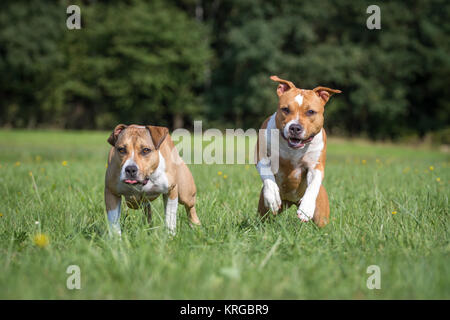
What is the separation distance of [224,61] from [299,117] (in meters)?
30.2

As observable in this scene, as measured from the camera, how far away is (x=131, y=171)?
12.3 feet

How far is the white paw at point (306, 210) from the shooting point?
4.05m

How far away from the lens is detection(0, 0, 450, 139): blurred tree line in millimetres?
30812

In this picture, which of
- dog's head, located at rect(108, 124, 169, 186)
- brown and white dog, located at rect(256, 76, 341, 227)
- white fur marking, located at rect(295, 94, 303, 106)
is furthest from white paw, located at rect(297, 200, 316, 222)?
dog's head, located at rect(108, 124, 169, 186)

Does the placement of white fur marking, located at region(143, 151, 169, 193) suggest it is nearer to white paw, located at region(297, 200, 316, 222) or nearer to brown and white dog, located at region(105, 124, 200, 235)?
brown and white dog, located at region(105, 124, 200, 235)

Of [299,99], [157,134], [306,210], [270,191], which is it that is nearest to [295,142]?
[299,99]

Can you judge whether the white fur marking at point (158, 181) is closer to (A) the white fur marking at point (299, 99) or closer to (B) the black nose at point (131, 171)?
(B) the black nose at point (131, 171)

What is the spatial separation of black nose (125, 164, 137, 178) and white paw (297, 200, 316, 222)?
5.37 feet

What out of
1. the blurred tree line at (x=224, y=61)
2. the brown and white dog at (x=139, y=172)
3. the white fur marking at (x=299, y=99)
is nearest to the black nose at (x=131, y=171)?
the brown and white dog at (x=139, y=172)

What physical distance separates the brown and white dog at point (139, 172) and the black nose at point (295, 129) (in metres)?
1.25

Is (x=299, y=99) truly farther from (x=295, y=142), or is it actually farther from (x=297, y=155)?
(x=297, y=155)

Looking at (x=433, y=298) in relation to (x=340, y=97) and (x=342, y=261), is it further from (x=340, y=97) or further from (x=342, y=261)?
(x=340, y=97)

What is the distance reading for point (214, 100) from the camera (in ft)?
114
